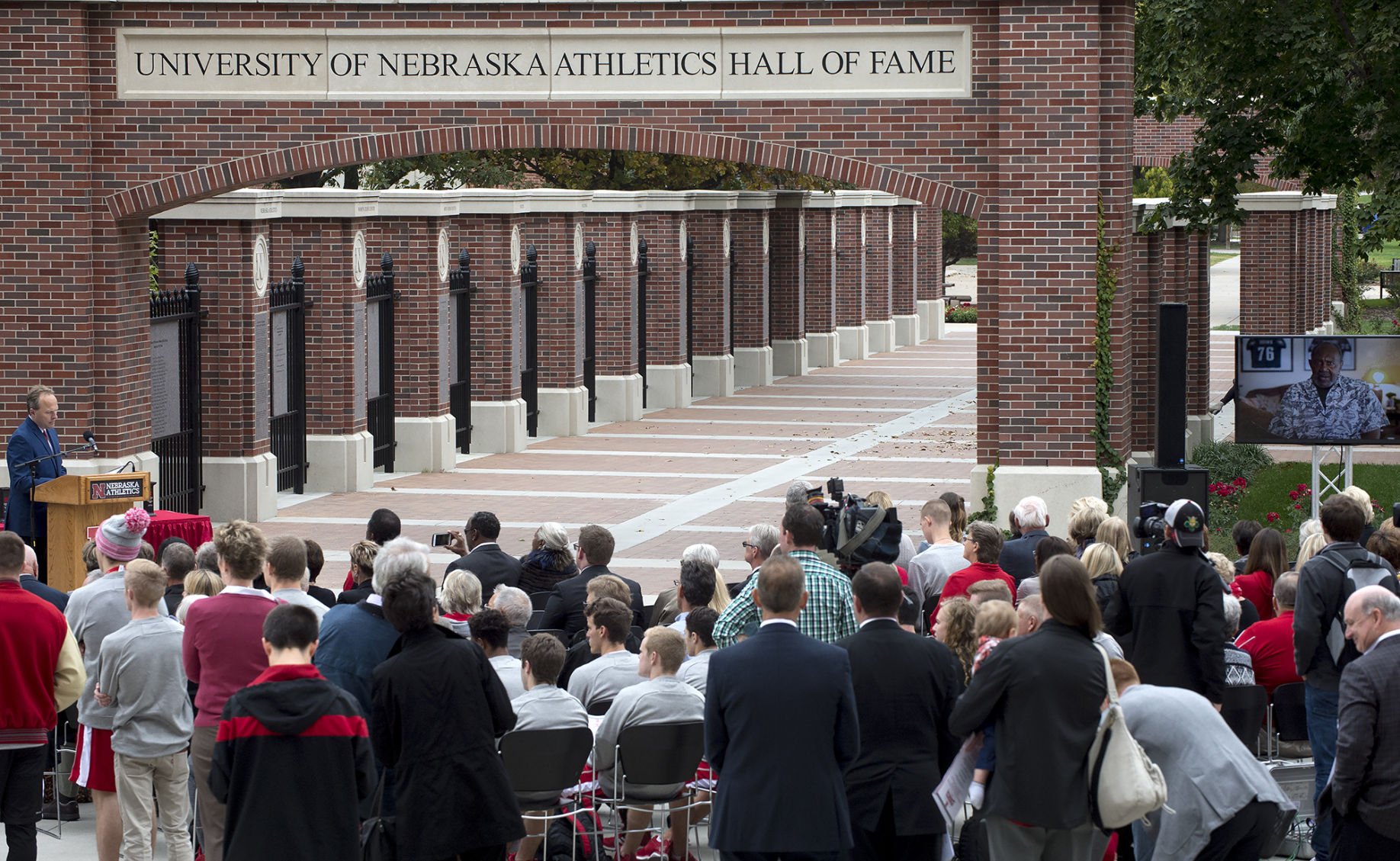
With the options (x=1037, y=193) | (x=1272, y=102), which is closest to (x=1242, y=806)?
(x=1037, y=193)

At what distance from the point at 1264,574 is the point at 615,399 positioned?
64.6ft

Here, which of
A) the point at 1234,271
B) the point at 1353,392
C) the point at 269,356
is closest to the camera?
the point at 1353,392

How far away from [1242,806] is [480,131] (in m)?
11.0

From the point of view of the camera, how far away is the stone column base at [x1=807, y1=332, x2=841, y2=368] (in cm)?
3962

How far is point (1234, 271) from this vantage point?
2945 inches

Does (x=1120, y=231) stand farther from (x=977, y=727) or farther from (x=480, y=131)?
(x=977, y=727)

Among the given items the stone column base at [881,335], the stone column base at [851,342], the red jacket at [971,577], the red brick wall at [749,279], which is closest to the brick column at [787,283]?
the red brick wall at [749,279]

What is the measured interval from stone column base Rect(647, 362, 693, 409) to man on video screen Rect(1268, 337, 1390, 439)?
51.1ft

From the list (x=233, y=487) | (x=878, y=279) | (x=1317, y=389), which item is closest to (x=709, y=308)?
(x=878, y=279)

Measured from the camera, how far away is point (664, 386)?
31.7 meters

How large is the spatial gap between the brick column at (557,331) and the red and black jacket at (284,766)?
69.4ft

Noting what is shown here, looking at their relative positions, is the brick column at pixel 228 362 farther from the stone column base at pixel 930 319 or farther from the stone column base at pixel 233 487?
the stone column base at pixel 930 319

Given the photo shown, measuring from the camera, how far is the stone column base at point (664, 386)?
3164 centimetres

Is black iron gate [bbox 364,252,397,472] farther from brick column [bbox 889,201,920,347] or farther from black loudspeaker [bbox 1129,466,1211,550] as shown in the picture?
brick column [bbox 889,201,920,347]
